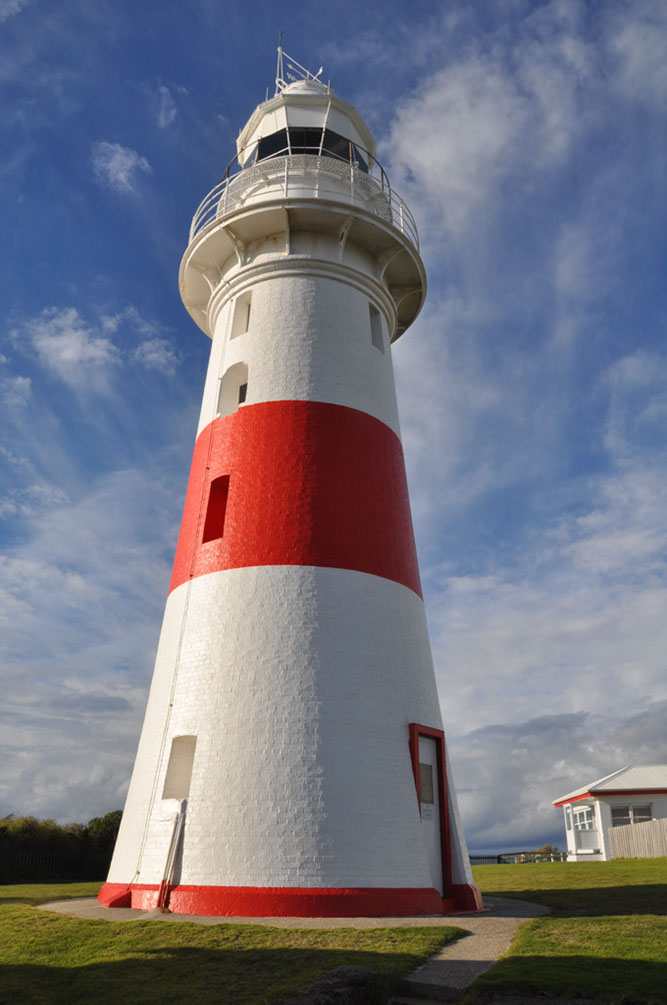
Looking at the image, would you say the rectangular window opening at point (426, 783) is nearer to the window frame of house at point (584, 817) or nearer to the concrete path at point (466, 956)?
the concrete path at point (466, 956)

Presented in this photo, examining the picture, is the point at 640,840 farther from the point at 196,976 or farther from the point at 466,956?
the point at 196,976

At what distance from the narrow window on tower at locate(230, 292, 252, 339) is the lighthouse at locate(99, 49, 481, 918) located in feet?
0.17

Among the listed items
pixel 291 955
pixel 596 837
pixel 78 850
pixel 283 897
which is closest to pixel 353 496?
pixel 283 897

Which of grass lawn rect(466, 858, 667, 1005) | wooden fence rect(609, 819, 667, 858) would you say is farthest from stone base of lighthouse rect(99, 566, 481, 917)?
wooden fence rect(609, 819, 667, 858)

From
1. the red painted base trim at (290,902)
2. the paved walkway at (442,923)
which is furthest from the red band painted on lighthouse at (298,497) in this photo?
the paved walkway at (442,923)

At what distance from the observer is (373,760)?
39.2 ft

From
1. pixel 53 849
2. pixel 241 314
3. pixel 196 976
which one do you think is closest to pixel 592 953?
pixel 196 976

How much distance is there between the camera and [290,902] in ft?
34.5

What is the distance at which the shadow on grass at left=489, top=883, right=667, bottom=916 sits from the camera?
11321 millimetres

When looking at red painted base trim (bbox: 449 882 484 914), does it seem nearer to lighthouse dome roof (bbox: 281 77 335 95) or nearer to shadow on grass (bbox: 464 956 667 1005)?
shadow on grass (bbox: 464 956 667 1005)

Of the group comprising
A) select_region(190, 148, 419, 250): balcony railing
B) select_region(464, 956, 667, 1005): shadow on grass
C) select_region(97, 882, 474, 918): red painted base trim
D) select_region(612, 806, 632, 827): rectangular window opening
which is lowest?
select_region(464, 956, 667, 1005): shadow on grass

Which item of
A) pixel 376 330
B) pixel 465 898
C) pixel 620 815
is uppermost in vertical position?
pixel 376 330

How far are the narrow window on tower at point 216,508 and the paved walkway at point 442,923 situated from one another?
258 inches

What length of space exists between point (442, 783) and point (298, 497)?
227 inches
